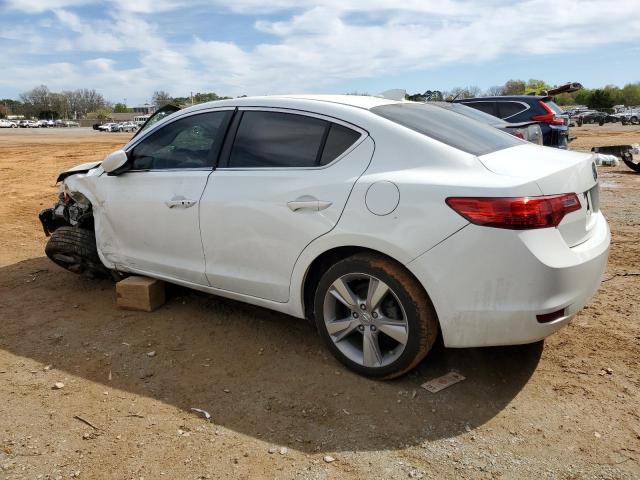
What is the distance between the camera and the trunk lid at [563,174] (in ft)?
9.14

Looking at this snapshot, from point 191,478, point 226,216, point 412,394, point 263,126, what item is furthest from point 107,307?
point 412,394

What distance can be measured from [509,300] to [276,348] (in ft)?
5.48

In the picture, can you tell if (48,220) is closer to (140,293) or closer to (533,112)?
(140,293)

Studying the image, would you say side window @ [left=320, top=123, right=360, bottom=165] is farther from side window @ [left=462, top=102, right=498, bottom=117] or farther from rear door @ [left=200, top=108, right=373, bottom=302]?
side window @ [left=462, top=102, right=498, bottom=117]

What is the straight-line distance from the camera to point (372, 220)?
Answer: 9.57ft

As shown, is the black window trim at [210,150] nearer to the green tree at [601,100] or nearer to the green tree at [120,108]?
the green tree at [601,100]

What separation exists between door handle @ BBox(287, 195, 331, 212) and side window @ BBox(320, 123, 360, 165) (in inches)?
9.4

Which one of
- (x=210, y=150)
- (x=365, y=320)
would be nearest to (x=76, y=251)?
(x=210, y=150)

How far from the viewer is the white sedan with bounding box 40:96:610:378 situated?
106 inches

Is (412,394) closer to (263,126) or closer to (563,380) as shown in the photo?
(563,380)

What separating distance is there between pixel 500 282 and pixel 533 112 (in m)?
9.26

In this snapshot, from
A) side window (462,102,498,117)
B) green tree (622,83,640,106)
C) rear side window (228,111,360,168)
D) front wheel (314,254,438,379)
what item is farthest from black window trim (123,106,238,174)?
green tree (622,83,640,106)

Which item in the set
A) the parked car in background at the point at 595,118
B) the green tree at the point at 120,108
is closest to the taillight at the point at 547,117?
the parked car in background at the point at 595,118

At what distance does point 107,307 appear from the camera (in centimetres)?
453
